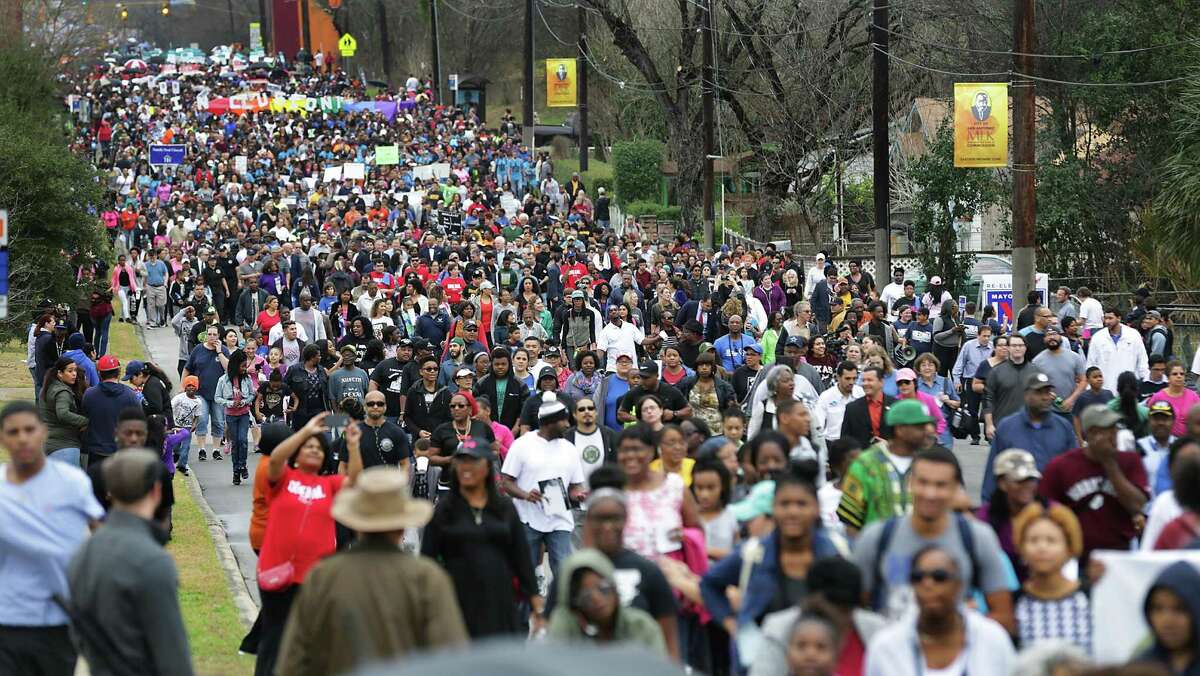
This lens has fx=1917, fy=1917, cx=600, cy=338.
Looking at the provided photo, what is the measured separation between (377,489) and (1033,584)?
2575 millimetres

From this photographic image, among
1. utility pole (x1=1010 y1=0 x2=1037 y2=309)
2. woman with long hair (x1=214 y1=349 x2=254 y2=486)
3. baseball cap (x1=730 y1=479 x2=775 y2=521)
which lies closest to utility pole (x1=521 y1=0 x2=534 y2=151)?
utility pole (x1=1010 y1=0 x2=1037 y2=309)

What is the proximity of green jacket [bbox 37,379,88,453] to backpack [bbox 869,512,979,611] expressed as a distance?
315 inches

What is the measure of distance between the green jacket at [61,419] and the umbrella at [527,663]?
32.6ft

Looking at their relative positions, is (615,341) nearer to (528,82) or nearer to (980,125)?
(980,125)

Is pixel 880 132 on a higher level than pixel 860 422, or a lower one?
higher

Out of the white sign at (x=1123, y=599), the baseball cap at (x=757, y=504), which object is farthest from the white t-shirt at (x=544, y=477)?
the white sign at (x=1123, y=599)

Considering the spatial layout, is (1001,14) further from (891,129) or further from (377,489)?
(377,489)

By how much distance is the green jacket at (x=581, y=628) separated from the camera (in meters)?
7.00

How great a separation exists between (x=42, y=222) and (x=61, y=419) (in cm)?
1354

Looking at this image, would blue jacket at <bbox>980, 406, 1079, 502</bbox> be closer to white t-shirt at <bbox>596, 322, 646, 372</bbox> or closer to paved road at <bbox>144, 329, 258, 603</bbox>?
paved road at <bbox>144, 329, 258, 603</bbox>

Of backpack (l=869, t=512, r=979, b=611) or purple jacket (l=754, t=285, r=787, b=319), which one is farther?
purple jacket (l=754, t=285, r=787, b=319)

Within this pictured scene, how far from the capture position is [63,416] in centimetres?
1373

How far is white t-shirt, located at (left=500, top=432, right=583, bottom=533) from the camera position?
38.4ft

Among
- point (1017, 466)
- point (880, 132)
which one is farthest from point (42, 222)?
point (1017, 466)
